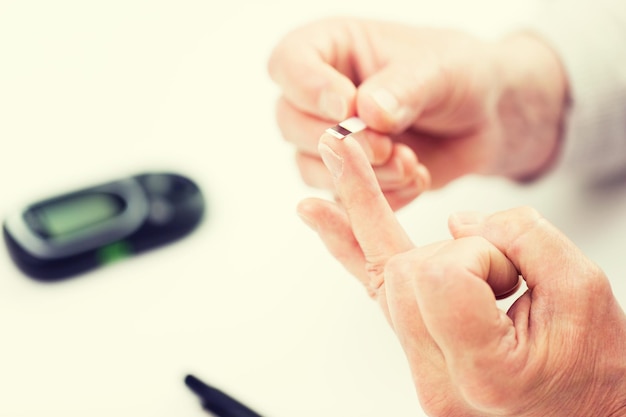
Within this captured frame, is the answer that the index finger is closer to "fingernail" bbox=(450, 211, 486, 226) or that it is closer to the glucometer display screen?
"fingernail" bbox=(450, 211, 486, 226)

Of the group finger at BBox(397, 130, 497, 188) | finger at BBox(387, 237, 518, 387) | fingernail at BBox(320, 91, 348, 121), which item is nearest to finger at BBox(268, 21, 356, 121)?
fingernail at BBox(320, 91, 348, 121)

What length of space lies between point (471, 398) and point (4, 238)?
36 centimetres

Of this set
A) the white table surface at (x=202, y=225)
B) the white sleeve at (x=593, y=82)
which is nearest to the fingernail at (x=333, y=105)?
the white table surface at (x=202, y=225)

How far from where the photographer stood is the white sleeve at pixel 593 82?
0.63m

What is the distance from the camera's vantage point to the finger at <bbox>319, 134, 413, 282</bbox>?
0.35 metres

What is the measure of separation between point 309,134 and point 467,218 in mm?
210

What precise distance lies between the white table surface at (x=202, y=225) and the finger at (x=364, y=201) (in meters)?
0.12

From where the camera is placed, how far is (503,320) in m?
0.30

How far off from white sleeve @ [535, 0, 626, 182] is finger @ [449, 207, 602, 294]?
337mm

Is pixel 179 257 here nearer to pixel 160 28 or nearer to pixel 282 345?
pixel 282 345

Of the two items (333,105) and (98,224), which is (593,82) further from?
(98,224)

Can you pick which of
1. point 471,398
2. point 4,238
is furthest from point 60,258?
point 471,398

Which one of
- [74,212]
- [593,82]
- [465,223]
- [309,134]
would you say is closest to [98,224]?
[74,212]

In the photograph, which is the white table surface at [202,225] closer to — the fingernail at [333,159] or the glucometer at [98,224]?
the glucometer at [98,224]
